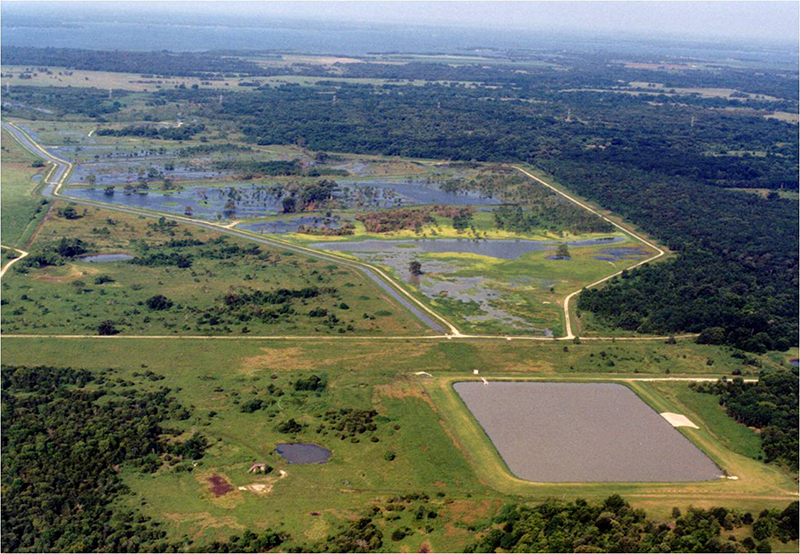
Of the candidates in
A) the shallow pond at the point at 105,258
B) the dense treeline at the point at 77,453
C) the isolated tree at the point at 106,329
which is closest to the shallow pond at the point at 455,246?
the shallow pond at the point at 105,258

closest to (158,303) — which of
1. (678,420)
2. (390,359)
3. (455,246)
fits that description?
(390,359)

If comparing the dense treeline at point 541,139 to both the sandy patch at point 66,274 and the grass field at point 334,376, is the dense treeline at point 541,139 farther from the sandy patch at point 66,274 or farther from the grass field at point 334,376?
the sandy patch at point 66,274

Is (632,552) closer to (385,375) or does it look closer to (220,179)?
(385,375)

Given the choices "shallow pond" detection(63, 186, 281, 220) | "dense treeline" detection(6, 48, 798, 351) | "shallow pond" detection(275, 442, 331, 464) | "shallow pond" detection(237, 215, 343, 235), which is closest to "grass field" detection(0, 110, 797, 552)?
"shallow pond" detection(275, 442, 331, 464)

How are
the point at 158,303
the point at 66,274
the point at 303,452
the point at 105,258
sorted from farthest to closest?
1. the point at 105,258
2. the point at 66,274
3. the point at 158,303
4. the point at 303,452

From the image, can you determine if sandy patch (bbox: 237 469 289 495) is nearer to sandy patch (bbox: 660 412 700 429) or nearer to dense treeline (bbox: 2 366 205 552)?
dense treeline (bbox: 2 366 205 552)

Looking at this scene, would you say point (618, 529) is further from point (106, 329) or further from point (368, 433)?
point (106, 329)
